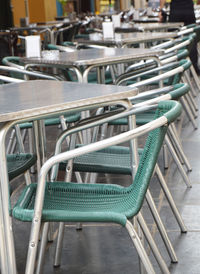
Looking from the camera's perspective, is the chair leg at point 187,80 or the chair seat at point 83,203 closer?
the chair seat at point 83,203

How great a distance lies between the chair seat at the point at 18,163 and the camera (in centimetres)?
245

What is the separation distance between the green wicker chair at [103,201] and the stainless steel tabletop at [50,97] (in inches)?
8.0

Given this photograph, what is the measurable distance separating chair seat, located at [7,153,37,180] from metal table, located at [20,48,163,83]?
1081 millimetres

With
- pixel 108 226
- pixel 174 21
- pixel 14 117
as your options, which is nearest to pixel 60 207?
pixel 14 117

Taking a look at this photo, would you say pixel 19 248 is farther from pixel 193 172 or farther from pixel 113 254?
pixel 193 172

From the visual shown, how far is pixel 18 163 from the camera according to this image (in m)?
2.60

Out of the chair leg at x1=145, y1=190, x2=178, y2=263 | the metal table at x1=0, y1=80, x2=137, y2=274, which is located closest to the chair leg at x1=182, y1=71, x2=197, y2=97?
the metal table at x1=0, y1=80, x2=137, y2=274

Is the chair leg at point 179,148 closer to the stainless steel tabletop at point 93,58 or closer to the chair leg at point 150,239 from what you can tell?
the stainless steel tabletop at point 93,58

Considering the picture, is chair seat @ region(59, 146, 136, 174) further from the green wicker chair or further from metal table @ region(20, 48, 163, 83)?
metal table @ region(20, 48, 163, 83)

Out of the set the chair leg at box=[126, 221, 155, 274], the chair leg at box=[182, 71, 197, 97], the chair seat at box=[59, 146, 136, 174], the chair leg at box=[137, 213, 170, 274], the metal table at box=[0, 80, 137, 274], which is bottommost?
the chair leg at box=[182, 71, 197, 97]

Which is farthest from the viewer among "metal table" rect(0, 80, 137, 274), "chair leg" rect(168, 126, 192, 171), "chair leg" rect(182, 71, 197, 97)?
"chair leg" rect(182, 71, 197, 97)

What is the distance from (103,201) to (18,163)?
0.65m

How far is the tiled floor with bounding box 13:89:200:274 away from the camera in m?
2.49

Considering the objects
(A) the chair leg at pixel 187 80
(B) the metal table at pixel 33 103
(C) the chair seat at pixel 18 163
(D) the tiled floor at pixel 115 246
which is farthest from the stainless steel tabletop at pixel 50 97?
(A) the chair leg at pixel 187 80
